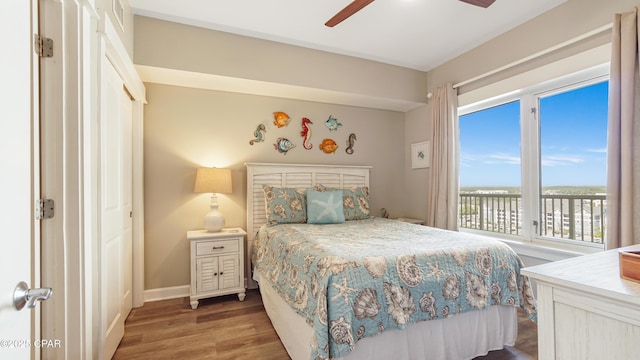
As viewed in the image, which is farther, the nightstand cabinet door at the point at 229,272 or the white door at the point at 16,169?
the nightstand cabinet door at the point at 229,272

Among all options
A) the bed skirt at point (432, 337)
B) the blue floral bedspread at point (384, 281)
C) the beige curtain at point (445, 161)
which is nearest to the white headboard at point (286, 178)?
the beige curtain at point (445, 161)

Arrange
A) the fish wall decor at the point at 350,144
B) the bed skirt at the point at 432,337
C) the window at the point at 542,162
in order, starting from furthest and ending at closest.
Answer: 1. the fish wall decor at the point at 350,144
2. the window at the point at 542,162
3. the bed skirt at the point at 432,337

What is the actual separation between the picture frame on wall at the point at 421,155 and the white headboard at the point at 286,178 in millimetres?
690

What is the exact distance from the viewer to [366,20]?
2.72 m

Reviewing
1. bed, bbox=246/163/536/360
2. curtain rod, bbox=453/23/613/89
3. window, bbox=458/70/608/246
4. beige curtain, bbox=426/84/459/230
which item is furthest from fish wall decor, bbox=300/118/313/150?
window, bbox=458/70/608/246

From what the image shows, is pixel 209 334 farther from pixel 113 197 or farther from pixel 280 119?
pixel 280 119

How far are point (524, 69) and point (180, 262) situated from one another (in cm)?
400

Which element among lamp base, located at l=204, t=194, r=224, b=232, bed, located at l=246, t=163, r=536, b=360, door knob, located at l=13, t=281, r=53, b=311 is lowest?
bed, located at l=246, t=163, r=536, b=360

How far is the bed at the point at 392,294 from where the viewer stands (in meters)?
1.50

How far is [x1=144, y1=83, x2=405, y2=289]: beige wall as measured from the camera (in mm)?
2994

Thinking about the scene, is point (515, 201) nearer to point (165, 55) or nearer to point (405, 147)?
point (405, 147)

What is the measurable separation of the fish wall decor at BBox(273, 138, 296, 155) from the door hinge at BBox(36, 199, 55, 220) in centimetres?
245

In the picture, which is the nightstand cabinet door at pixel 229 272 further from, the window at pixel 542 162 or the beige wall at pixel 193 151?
the window at pixel 542 162

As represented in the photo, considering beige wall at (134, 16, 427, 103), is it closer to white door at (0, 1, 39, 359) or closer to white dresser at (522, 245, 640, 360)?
white door at (0, 1, 39, 359)
